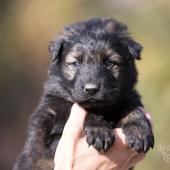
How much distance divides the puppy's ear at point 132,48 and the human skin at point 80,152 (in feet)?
2.24

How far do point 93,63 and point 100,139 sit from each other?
652mm

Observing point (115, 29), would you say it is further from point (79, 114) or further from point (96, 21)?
point (79, 114)

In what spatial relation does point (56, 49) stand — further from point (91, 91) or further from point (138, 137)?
point (138, 137)

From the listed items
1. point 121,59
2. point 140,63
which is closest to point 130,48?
point 121,59

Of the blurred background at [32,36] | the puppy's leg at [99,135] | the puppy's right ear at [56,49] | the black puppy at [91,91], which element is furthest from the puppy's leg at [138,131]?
the blurred background at [32,36]

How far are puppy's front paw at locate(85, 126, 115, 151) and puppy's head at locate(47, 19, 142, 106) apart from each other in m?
0.27

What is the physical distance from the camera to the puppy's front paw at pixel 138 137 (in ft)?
18.6

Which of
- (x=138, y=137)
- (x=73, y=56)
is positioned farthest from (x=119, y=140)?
(x=73, y=56)

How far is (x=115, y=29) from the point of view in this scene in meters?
6.16

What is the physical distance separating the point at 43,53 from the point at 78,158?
31.3 feet

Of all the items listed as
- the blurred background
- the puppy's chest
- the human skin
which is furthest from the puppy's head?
the blurred background

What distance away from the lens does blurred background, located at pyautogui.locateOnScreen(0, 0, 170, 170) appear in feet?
38.3

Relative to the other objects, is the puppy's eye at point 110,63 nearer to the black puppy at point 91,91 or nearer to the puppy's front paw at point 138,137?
the black puppy at point 91,91

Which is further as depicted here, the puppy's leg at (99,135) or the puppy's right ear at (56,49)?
the puppy's right ear at (56,49)
